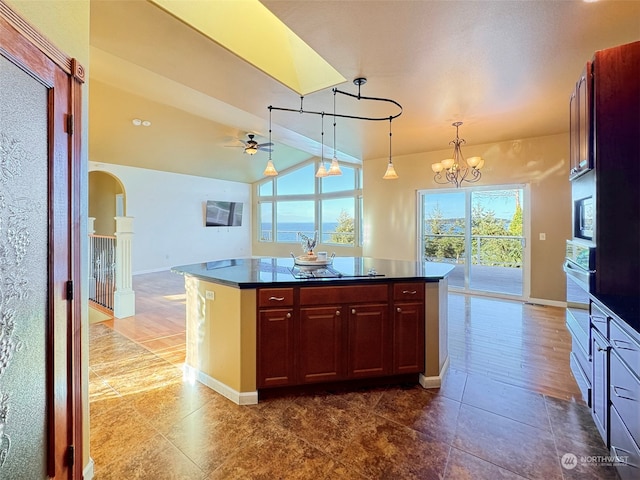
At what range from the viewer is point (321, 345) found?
7.57 feet

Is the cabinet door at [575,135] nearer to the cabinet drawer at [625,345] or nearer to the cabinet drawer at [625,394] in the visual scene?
the cabinet drawer at [625,345]

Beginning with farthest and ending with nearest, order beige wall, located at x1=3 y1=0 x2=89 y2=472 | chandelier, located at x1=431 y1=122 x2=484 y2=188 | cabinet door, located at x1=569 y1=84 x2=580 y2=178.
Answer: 1. chandelier, located at x1=431 y1=122 x2=484 y2=188
2. cabinet door, located at x1=569 y1=84 x2=580 y2=178
3. beige wall, located at x1=3 y1=0 x2=89 y2=472

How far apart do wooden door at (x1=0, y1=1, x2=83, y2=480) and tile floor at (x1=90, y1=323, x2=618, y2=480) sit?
18.9 inches

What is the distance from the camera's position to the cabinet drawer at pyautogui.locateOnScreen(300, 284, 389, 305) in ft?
7.43

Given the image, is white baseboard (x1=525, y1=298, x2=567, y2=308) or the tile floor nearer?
the tile floor

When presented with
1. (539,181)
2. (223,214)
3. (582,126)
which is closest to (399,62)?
(582,126)

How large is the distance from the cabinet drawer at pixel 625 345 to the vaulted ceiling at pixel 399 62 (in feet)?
6.42

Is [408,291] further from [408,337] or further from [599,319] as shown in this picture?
[599,319]

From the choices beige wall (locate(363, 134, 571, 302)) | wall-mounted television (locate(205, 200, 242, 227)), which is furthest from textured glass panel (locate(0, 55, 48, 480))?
wall-mounted television (locate(205, 200, 242, 227))

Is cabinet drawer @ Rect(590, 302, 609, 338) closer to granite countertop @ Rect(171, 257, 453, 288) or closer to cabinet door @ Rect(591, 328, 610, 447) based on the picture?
cabinet door @ Rect(591, 328, 610, 447)

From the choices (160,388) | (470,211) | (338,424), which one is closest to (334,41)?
(338,424)

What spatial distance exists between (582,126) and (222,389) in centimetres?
313

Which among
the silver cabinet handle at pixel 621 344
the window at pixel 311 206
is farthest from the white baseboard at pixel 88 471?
the window at pixel 311 206

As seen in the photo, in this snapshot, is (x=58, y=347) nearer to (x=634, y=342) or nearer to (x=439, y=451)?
(x=439, y=451)
